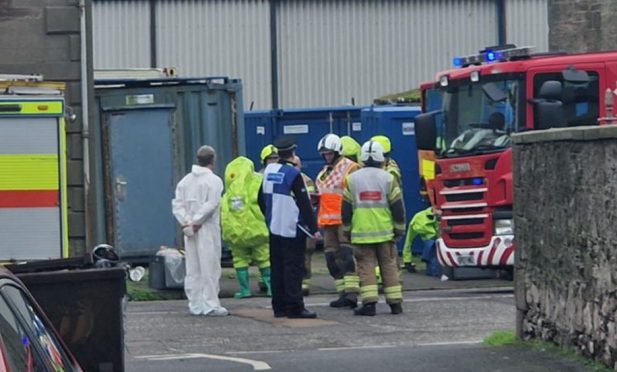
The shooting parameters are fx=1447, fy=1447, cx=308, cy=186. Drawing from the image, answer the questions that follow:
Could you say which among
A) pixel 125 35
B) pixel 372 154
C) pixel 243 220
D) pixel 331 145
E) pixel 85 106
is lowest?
pixel 243 220

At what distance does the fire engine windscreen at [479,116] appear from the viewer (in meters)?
17.0

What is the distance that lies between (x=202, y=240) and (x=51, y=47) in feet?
13.7

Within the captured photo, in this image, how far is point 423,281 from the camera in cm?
1920

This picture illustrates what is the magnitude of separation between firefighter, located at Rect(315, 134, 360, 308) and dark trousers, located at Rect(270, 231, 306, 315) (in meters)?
1.16

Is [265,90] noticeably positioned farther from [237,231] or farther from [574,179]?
[574,179]

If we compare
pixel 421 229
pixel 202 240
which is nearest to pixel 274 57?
pixel 421 229

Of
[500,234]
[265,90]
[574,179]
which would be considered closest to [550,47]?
[265,90]

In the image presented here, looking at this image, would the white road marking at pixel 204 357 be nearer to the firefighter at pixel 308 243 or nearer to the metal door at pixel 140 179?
the firefighter at pixel 308 243

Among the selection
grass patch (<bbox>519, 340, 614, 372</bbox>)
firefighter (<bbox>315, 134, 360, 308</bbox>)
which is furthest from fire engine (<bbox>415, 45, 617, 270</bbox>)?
grass patch (<bbox>519, 340, 614, 372</bbox>)

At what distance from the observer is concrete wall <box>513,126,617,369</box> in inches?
394

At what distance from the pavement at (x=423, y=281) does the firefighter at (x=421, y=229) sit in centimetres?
30

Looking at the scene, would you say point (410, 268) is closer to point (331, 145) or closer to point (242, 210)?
point (242, 210)

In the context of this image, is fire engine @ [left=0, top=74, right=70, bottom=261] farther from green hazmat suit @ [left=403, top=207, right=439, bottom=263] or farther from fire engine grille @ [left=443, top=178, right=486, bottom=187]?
green hazmat suit @ [left=403, top=207, right=439, bottom=263]

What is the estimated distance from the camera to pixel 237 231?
1661 cm
